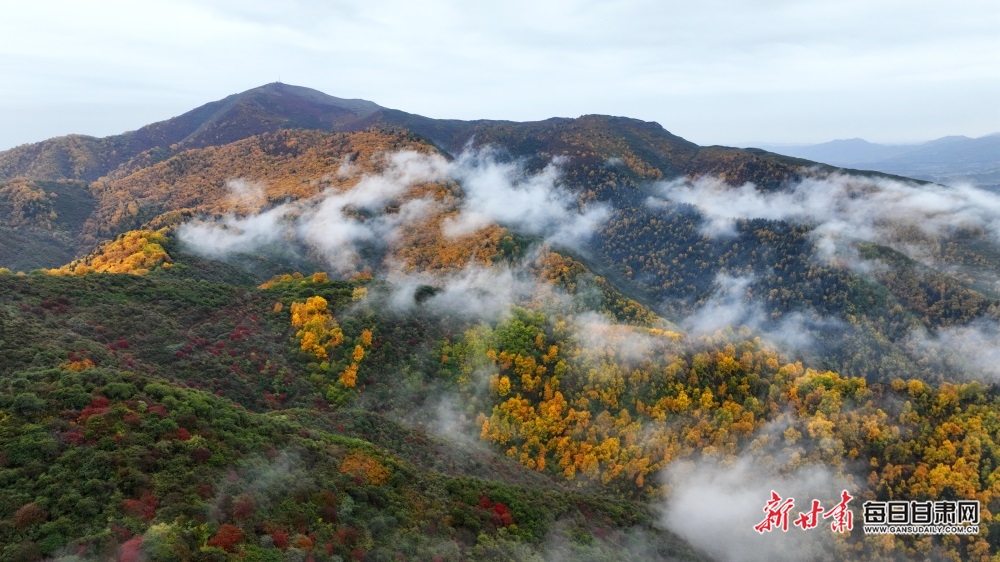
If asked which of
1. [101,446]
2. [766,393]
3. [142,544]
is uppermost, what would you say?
[101,446]

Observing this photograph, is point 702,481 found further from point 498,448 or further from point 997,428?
point 997,428

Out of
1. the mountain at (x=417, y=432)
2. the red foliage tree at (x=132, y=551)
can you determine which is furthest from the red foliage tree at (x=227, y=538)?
the red foliage tree at (x=132, y=551)

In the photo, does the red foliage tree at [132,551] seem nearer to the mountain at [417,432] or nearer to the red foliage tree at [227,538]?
the mountain at [417,432]

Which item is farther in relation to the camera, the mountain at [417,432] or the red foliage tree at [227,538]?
the mountain at [417,432]

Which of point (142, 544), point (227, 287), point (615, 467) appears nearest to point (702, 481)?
point (615, 467)

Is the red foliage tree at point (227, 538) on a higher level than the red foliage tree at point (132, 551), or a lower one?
lower

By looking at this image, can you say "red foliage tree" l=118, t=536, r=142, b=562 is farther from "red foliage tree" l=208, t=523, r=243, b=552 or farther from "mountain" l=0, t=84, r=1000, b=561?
"red foliage tree" l=208, t=523, r=243, b=552

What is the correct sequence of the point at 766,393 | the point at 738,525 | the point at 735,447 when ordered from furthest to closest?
the point at 766,393 → the point at 735,447 → the point at 738,525

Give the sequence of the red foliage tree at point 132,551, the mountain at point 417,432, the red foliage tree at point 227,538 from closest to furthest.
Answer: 1. the red foliage tree at point 132,551
2. the red foliage tree at point 227,538
3. the mountain at point 417,432

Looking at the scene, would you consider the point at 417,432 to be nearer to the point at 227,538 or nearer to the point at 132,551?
the point at 227,538

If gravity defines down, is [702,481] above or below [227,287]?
below

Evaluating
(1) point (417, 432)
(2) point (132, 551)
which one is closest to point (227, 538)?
(2) point (132, 551)
